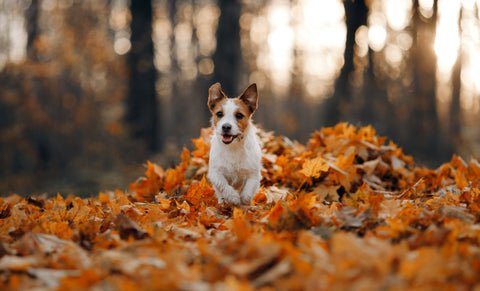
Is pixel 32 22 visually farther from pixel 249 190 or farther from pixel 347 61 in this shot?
pixel 249 190

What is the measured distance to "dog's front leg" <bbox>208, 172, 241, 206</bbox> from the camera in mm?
3869

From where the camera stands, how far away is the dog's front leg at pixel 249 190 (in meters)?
3.91

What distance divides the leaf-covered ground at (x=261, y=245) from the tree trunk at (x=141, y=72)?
729cm

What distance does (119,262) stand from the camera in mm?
1856

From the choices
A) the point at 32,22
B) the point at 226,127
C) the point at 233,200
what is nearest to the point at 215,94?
the point at 226,127

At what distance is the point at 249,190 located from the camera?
396cm

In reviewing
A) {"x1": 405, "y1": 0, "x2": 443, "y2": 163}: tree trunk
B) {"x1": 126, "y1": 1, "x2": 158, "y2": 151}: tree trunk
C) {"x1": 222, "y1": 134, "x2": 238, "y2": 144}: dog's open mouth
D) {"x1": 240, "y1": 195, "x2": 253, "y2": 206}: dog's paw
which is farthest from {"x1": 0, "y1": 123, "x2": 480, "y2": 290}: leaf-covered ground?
{"x1": 405, "y1": 0, "x2": 443, "y2": 163}: tree trunk

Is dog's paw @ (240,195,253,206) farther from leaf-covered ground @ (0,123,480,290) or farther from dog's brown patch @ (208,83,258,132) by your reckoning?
dog's brown patch @ (208,83,258,132)

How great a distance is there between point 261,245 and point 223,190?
2.14 meters

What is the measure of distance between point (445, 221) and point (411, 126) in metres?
13.2

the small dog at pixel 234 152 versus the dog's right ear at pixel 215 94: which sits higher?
the dog's right ear at pixel 215 94

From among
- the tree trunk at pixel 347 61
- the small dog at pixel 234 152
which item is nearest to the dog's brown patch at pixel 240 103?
the small dog at pixel 234 152

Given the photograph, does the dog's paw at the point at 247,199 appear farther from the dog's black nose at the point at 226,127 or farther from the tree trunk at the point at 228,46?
the tree trunk at the point at 228,46

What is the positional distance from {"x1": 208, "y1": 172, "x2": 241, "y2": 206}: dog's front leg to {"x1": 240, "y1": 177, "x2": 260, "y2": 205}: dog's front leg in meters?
0.07
